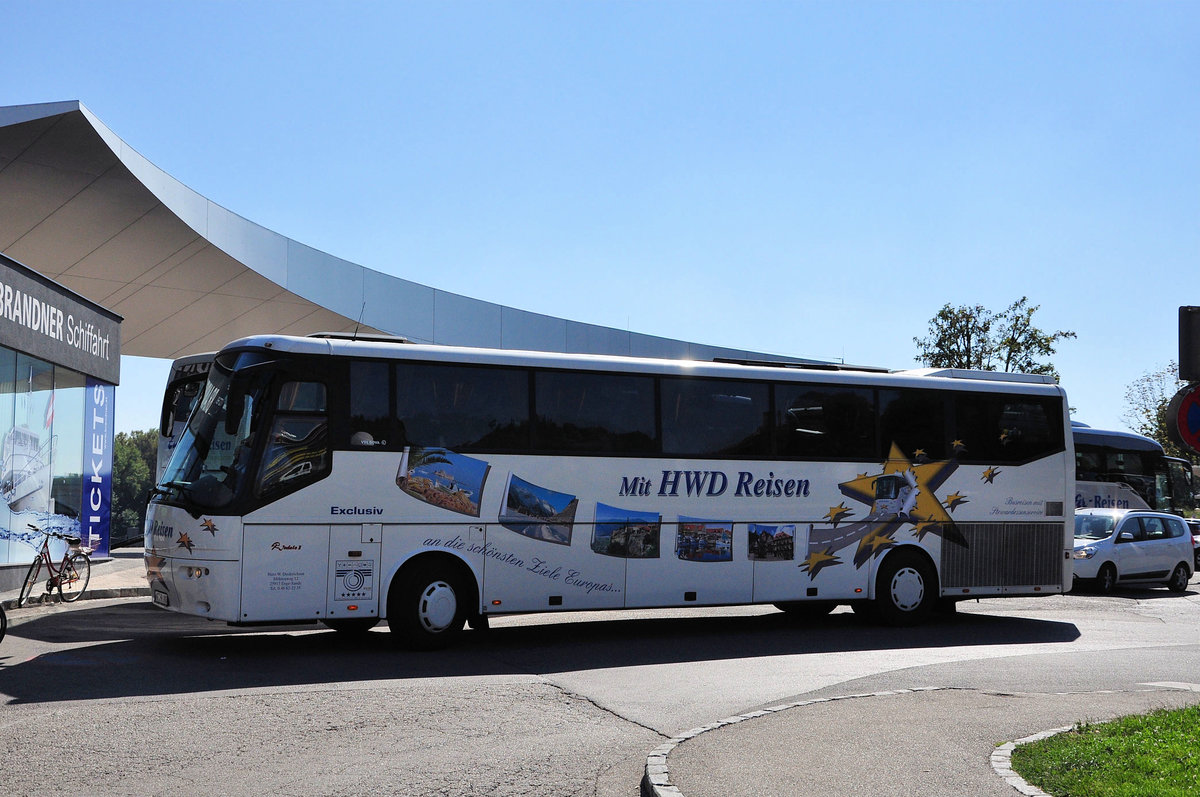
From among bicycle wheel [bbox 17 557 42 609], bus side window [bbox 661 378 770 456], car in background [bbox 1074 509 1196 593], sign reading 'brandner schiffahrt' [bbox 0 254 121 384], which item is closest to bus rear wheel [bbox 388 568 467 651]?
bus side window [bbox 661 378 770 456]

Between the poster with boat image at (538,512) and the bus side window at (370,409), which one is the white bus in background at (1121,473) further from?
the bus side window at (370,409)

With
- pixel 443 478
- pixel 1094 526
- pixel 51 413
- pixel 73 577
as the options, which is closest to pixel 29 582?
pixel 73 577

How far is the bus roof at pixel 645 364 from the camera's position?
1227cm

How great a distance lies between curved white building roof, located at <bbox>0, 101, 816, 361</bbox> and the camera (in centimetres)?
2038

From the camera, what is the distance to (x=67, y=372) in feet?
68.6

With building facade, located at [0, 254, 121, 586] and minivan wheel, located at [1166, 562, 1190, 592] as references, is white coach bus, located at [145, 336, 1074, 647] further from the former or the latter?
minivan wheel, located at [1166, 562, 1190, 592]

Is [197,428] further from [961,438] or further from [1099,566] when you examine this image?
[1099,566]

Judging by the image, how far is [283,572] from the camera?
11.7 m

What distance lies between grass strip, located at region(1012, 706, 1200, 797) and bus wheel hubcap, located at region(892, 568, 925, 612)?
7496 mm

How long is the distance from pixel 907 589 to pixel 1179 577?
11743 mm

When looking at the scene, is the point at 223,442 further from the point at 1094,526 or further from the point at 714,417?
the point at 1094,526

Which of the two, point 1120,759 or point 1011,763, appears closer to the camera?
point 1120,759

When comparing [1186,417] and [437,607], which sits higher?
[1186,417]

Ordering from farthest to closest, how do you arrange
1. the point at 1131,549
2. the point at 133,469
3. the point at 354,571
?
the point at 133,469
the point at 1131,549
the point at 354,571
